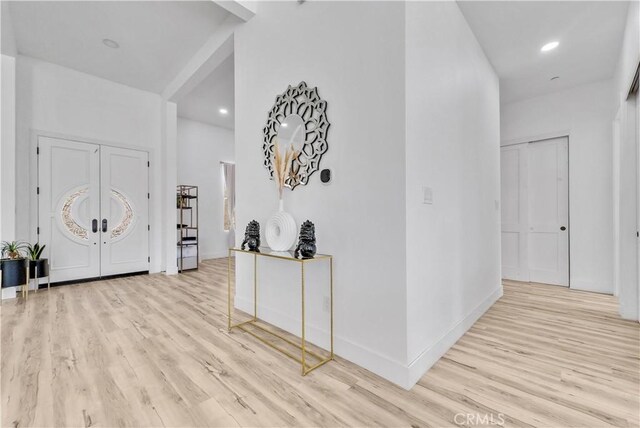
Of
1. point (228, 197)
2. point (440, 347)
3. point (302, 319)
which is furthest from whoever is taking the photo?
point (228, 197)

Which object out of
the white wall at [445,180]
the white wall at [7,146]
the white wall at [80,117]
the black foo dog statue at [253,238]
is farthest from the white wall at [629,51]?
the white wall at [7,146]

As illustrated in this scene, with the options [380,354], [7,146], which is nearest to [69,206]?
[7,146]

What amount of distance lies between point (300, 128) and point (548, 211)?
411 cm

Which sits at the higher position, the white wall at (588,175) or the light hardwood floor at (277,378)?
the white wall at (588,175)

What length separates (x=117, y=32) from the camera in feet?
11.4

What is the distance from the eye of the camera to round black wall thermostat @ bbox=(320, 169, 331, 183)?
2092 mm

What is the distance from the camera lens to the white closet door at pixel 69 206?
4.09m

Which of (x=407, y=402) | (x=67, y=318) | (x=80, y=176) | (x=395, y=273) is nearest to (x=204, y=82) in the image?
(x=80, y=176)

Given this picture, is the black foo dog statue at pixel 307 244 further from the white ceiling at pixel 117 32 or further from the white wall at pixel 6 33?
the white wall at pixel 6 33

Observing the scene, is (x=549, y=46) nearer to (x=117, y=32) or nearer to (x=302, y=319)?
(x=302, y=319)

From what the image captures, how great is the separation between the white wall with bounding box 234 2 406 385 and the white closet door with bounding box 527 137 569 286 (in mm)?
3842

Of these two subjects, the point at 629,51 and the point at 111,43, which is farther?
the point at 111,43

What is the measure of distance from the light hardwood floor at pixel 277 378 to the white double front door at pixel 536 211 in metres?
1.50

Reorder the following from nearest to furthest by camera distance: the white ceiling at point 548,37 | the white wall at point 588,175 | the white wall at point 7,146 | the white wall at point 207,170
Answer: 1. the white ceiling at point 548,37
2. the white wall at point 7,146
3. the white wall at point 588,175
4. the white wall at point 207,170
